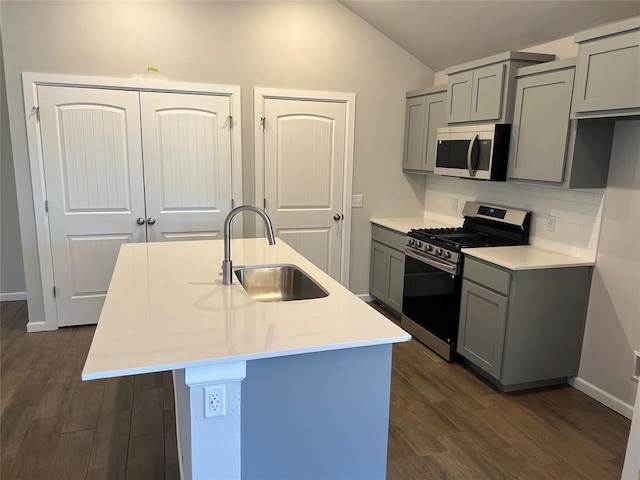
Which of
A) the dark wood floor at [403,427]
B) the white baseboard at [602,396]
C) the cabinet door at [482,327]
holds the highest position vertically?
the cabinet door at [482,327]

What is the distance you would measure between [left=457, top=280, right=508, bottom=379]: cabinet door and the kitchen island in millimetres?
1439

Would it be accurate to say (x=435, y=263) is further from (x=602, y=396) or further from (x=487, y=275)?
(x=602, y=396)

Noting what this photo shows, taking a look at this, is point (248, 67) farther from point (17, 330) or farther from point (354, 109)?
point (17, 330)

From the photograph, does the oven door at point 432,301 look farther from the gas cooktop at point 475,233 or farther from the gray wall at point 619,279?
the gray wall at point 619,279

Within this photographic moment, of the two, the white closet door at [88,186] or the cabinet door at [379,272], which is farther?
the cabinet door at [379,272]

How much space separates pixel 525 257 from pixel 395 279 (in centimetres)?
143

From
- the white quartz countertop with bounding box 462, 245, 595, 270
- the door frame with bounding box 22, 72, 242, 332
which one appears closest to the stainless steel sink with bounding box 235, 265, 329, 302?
the white quartz countertop with bounding box 462, 245, 595, 270

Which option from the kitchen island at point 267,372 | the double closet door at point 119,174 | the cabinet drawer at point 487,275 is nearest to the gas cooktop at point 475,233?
the cabinet drawer at point 487,275

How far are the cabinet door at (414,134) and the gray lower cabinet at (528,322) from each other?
1.57 metres

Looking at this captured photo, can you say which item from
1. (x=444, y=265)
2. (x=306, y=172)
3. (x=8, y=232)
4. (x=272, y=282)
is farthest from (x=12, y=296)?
(x=444, y=265)

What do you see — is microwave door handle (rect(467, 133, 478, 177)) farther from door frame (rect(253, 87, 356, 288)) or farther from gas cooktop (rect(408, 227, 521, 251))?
door frame (rect(253, 87, 356, 288))

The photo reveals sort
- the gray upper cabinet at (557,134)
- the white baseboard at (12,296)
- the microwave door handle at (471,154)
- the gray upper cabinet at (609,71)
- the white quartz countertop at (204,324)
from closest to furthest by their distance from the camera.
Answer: the white quartz countertop at (204,324) → the gray upper cabinet at (609,71) → the gray upper cabinet at (557,134) → the microwave door handle at (471,154) → the white baseboard at (12,296)

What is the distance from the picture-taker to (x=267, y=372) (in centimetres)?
161

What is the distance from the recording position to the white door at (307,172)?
430cm
